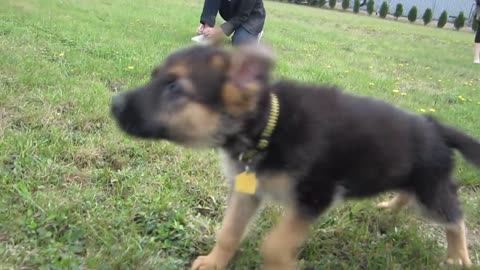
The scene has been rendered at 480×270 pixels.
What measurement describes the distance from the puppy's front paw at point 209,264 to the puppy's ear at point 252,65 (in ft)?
3.32

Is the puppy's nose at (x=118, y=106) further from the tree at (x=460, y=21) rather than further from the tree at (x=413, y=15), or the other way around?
the tree at (x=413, y=15)

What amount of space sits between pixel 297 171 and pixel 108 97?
3042 mm

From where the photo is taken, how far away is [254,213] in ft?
9.50

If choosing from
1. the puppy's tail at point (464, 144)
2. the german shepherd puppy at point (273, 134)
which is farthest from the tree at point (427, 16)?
the german shepherd puppy at point (273, 134)

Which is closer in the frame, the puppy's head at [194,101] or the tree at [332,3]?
the puppy's head at [194,101]

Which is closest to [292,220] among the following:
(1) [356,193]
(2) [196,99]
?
(1) [356,193]

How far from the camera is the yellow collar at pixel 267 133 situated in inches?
97.5

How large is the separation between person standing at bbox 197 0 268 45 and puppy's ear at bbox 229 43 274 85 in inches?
242

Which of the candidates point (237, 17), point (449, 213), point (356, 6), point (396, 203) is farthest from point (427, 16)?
point (449, 213)

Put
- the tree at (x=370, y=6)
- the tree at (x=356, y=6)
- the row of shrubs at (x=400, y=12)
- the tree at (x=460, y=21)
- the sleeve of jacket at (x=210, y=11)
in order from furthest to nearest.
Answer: the tree at (x=370, y=6) → the tree at (x=356, y=6) → the row of shrubs at (x=400, y=12) → the tree at (x=460, y=21) → the sleeve of jacket at (x=210, y=11)

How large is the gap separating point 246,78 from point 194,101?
0.91 ft

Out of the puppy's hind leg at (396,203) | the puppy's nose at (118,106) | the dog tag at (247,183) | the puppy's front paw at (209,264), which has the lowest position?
the puppy's front paw at (209,264)

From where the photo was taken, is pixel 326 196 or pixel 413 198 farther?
pixel 413 198

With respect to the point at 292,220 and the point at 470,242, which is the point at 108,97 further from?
the point at 470,242
